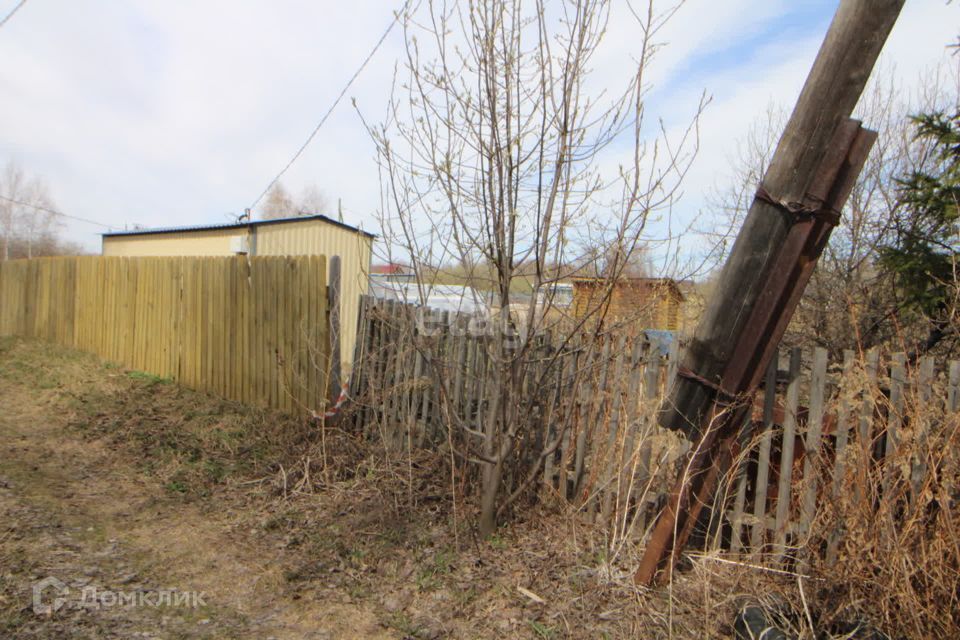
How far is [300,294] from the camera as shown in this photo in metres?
6.32

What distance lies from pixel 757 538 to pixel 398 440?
9.99ft

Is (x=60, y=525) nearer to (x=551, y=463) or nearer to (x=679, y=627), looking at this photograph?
(x=551, y=463)

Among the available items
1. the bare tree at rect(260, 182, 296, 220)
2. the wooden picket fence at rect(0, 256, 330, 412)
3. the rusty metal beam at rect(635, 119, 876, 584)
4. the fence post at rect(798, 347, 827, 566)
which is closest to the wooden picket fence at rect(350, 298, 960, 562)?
the fence post at rect(798, 347, 827, 566)

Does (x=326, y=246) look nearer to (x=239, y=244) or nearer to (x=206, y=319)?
(x=239, y=244)

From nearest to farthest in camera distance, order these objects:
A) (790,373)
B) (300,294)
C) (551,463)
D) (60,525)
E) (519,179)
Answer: (790,373) → (519,179) → (60,525) → (551,463) → (300,294)

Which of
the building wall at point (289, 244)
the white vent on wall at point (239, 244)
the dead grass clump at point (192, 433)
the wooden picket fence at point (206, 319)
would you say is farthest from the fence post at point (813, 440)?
the white vent on wall at point (239, 244)

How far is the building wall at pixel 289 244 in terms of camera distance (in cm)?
1216

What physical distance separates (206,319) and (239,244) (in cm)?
495

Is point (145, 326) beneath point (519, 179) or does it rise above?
beneath

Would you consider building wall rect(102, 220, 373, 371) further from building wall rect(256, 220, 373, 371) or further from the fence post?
the fence post

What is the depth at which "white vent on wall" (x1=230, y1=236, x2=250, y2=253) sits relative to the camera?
39.8 ft

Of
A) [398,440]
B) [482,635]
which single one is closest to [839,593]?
[482,635]

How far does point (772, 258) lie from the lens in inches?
116

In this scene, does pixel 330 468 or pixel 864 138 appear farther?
pixel 330 468
